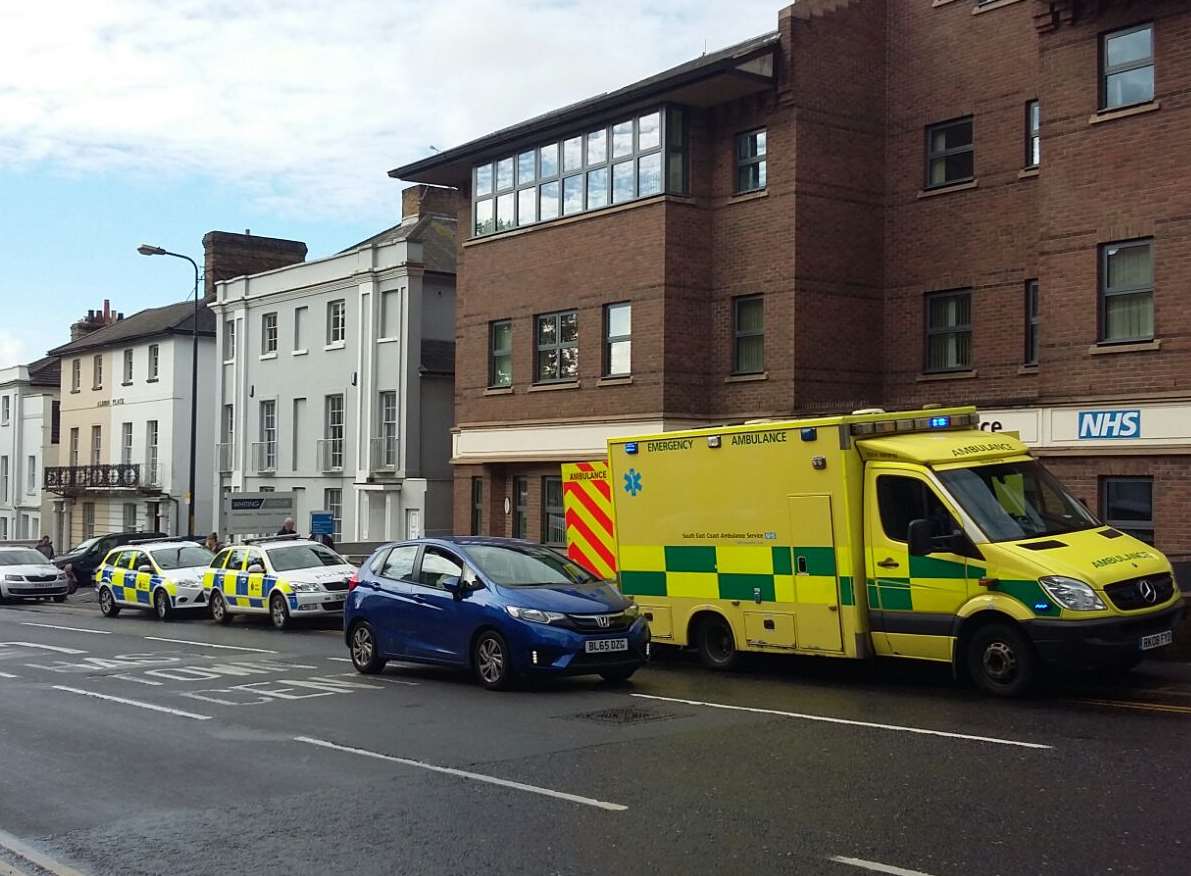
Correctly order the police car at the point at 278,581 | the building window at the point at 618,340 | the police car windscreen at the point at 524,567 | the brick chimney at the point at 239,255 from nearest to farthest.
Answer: the police car windscreen at the point at 524,567
the police car at the point at 278,581
the building window at the point at 618,340
the brick chimney at the point at 239,255

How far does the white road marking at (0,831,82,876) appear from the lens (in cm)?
691

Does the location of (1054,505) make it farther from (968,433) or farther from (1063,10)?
(1063,10)

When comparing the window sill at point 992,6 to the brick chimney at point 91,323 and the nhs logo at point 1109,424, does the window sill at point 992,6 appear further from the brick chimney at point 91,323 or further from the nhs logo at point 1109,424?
the brick chimney at point 91,323

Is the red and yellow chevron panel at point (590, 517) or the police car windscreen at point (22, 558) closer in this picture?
the red and yellow chevron panel at point (590, 517)

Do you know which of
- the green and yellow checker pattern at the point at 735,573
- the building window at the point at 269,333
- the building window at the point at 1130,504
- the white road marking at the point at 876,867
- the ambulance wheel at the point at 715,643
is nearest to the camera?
the white road marking at the point at 876,867

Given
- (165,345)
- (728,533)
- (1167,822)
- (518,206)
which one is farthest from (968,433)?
(165,345)

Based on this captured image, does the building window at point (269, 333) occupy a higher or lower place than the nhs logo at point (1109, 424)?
higher

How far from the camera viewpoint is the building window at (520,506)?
28484mm

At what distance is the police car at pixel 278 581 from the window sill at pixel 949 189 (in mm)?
12227

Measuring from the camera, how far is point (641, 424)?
83.3 feet

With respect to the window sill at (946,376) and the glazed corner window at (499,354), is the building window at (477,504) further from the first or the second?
the window sill at (946,376)

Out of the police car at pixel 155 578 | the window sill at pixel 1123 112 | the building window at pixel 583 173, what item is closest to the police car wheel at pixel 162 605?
the police car at pixel 155 578

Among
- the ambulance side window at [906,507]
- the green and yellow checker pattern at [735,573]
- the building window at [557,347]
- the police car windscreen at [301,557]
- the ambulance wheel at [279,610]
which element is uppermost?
the building window at [557,347]

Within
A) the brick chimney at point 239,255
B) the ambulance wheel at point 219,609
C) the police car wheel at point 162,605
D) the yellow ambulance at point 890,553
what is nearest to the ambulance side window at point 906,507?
the yellow ambulance at point 890,553
